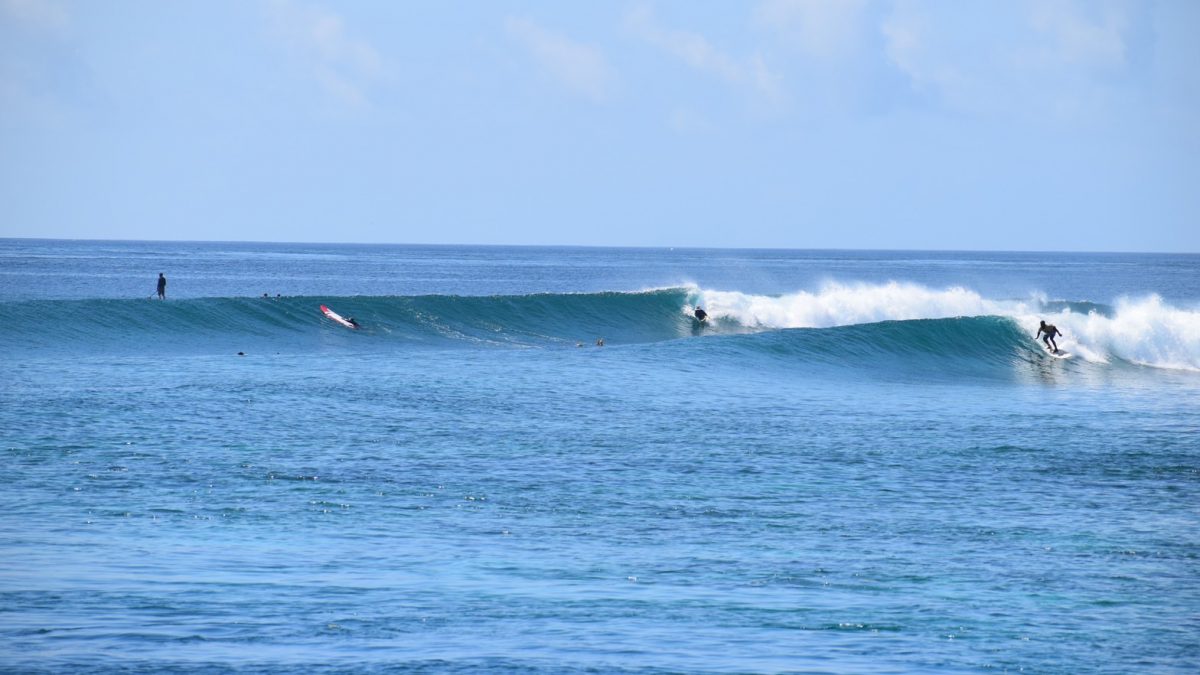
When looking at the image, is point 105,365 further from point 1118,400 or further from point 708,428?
point 1118,400

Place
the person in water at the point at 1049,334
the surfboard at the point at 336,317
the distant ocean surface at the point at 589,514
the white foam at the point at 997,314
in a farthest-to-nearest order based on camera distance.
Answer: the surfboard at the point at 336,317
the white foam at the point at 997,314
the person in water at the point at 1049,334
the distant ocean surface at the point at 589,514

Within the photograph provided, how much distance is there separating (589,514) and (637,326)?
38744 mm

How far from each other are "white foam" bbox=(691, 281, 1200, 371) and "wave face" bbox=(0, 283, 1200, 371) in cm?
6

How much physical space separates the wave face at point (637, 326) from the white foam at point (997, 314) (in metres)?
0.06

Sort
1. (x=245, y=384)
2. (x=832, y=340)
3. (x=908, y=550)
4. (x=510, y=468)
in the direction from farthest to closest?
(x=832, y=340), (x=245, y=384), (x=510, y=468), (x=908, y=550)

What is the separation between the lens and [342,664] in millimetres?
10109

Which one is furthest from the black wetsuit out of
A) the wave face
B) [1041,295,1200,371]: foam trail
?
[1041,295,1200,371]: foam trail

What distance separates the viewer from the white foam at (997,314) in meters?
42.9

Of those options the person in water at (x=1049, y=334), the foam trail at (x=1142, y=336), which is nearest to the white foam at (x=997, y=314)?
the foam trail at (x=1142, y=336)

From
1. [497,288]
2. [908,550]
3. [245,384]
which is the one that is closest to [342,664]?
[908,550]

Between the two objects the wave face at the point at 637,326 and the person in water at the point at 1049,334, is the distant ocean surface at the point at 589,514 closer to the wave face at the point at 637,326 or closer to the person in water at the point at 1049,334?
the wave face at the point at 637,326

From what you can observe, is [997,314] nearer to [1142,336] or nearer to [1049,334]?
[1142,336]

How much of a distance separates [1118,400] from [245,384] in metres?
20.6

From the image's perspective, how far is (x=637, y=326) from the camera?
5478cm
